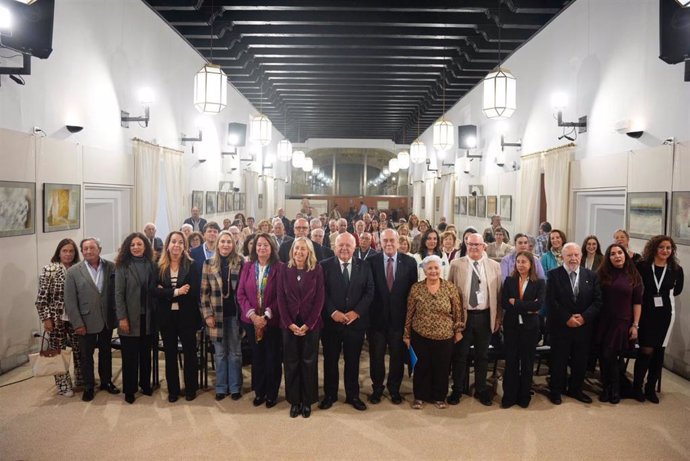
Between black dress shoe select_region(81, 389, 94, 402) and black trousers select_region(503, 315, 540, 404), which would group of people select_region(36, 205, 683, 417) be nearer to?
black trousers select_region(503, 315, 540, 404)

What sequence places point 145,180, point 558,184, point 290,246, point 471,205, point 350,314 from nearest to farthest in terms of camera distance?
point 350,314
point 290,246
point 558,184
point 145,180
point 471,205

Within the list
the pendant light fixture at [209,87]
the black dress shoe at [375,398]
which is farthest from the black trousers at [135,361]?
the pendant light fixture at [209,87]

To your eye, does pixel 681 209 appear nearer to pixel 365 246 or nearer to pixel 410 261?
pixel 410 261

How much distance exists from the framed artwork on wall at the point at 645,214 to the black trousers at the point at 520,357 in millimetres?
2613

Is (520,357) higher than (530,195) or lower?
lower

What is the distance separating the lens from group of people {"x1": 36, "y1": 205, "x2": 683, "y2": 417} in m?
4.90

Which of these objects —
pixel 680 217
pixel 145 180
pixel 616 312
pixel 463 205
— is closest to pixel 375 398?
pixel 616 312

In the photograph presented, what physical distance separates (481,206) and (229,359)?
9.56 metres

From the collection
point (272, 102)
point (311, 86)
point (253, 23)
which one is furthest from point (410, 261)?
point (272, 102)

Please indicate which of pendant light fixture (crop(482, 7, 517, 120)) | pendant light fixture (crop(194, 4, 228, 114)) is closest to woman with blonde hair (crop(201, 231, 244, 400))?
pendant light fixture (crop(194, 4, 228, 114))

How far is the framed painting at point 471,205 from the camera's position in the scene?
13669 millimetres

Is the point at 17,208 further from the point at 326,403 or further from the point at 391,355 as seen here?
the point at 391,355

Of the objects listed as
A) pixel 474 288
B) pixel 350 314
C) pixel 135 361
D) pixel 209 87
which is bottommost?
pixel 135 361

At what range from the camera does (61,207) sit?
6.77 metres
